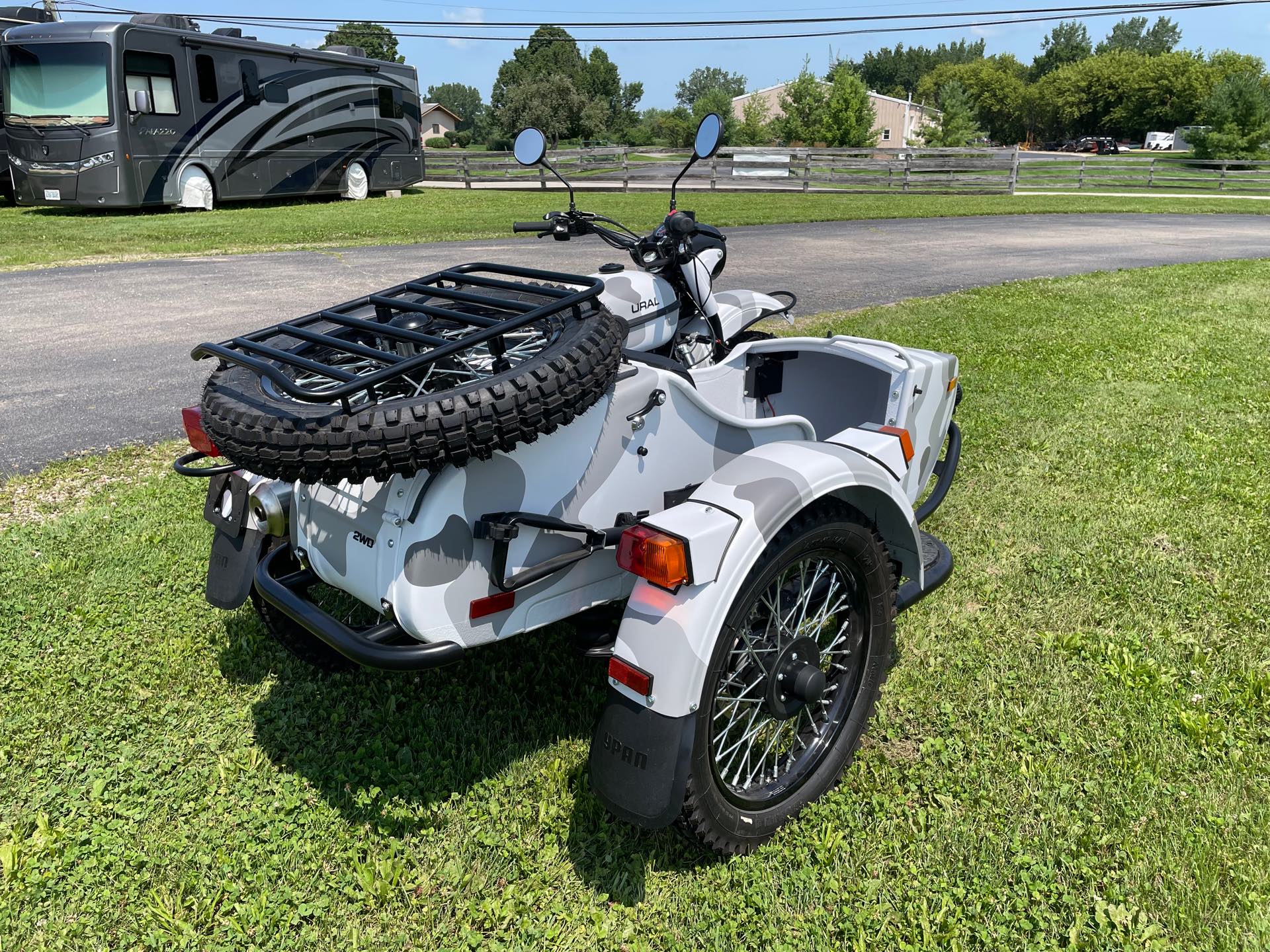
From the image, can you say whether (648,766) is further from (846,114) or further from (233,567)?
(846,114)

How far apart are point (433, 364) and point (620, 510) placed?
0.69 meters

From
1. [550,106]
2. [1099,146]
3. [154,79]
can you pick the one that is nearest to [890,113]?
[1099,146]

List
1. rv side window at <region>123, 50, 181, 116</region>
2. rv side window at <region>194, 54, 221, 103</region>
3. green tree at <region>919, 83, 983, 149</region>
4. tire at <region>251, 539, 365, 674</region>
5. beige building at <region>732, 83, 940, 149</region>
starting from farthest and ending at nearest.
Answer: beige building at <region>732, 83, 940, 149</region> → green tree at <region>919, 83, 983, 149</region> → rv side window at <region>194, 54, 221, 103</region> → rv side window at <region>123, 50, 181, 116</region> → tire at <region>251, 539, 365, 674</region>

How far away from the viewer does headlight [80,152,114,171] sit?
1608 centimetres

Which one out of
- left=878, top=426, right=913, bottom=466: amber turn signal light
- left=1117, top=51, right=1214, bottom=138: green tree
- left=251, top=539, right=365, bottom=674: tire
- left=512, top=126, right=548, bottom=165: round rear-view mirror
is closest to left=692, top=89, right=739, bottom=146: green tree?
left=1117, top=51, right=1214, bottom=138: green tree

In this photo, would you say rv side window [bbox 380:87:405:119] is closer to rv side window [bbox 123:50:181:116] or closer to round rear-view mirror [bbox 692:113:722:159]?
rv side window [bbox 123:50:181:116]

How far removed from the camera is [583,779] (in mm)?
2721

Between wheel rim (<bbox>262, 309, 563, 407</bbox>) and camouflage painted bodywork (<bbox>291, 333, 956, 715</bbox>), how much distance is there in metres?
0.23

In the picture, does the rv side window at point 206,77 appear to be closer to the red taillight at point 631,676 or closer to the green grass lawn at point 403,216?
the green grass lawn at point 403,216

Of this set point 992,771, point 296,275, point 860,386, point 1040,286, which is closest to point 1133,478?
point 860,386

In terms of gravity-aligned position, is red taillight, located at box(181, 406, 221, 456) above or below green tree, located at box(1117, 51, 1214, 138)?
below

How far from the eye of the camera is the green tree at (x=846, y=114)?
170ft

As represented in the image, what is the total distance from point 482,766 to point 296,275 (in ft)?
31.9

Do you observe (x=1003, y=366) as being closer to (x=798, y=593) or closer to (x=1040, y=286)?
(x=1040, y=286)
